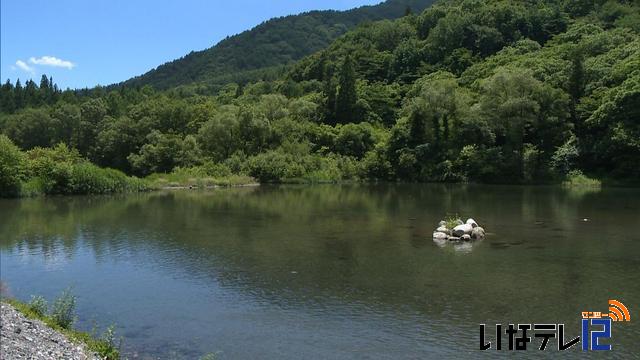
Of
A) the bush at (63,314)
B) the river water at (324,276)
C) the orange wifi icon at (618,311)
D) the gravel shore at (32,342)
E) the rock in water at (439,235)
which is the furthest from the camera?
the rock in water at (439,235)

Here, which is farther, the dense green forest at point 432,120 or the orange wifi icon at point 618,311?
the dense green forest at point 432,120

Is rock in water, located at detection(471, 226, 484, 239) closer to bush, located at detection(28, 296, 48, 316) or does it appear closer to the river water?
the river water

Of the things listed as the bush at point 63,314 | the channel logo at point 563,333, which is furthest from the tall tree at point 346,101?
the bush at point 63,314

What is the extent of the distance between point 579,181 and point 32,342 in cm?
8185

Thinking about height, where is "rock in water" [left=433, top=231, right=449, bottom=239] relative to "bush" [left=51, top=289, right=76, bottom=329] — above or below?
above

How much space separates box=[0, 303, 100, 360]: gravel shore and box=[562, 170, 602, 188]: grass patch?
7878cm

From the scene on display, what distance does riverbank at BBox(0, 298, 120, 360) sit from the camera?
1301 centimetres

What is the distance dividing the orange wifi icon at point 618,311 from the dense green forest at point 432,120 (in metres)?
60.0

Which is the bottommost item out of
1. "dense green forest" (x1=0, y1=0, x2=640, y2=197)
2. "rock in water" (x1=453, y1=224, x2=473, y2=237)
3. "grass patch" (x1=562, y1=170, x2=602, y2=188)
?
"rock in water" (x1=453, y1=224, x2=473, y2=237)

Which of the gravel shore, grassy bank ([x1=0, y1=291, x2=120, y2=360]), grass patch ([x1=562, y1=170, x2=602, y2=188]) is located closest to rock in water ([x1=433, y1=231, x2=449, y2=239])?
grassy bank ([x1=0, y1=291, x2=120, y2=360])

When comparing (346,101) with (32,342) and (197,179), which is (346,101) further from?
(32,342)

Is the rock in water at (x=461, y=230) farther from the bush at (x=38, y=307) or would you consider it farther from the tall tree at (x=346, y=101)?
the tall tree at (x=346, y=101)

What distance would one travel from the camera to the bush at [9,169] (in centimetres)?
6091

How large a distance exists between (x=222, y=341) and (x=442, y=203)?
4121 centimetres
